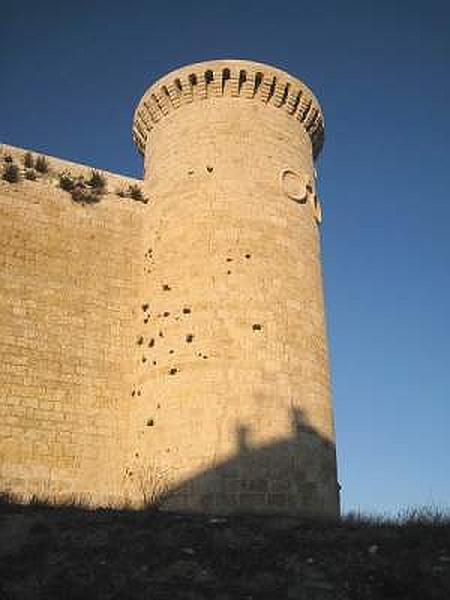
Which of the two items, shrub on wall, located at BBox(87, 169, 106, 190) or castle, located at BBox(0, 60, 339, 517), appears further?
shrub on wall, located at BBox(87, 169, 106, 190)

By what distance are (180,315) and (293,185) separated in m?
3.65

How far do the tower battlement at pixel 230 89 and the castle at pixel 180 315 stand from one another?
0.03 meters

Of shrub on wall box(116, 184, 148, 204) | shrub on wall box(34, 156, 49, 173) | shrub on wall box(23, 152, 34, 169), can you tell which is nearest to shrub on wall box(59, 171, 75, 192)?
shrub on wall box(34, 156, 49, 173)

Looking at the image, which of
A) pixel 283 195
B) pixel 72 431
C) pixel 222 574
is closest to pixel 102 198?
pixel 283 195

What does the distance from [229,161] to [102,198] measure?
2709 millimetres

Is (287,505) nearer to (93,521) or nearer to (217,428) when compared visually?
(217,428)

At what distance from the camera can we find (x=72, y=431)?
455 inches

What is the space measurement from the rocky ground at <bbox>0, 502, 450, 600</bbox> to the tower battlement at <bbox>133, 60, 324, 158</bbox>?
8.78 metres

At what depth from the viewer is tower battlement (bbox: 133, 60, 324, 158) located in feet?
45.8

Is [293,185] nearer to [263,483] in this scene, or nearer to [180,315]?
[180,315]

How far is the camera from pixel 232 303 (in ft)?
39.1

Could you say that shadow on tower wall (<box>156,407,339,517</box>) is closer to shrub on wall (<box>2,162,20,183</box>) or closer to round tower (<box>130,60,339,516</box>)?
round tower (<box>130,60,339,516</box>)

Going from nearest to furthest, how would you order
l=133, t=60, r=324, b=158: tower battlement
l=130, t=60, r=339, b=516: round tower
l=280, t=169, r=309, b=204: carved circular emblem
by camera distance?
l=130, t=60, r=339, b=516: round tower < l=280, t=169, r=309, b=204: carved circular emblem < l=133, t=60, r=324, b=158: tower battlement

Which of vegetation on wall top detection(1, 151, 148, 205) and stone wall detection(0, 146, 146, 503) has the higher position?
vegetation on wall top detection(1, 151, 148, 205)
